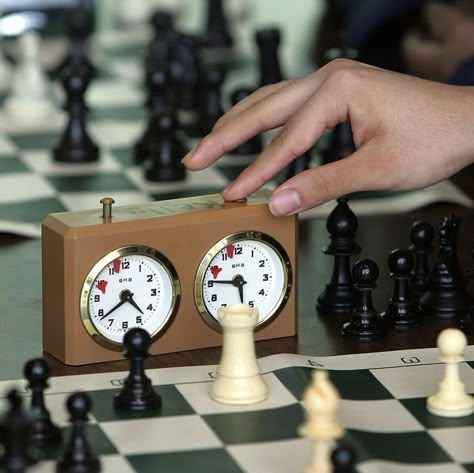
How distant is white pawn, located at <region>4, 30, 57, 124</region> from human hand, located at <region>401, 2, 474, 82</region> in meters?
0.86

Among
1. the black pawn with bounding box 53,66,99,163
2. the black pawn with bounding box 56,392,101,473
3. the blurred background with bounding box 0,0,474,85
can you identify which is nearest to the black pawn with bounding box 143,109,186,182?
the black pawn with bounding box 53,66,99,163

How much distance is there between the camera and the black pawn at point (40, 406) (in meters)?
1.58

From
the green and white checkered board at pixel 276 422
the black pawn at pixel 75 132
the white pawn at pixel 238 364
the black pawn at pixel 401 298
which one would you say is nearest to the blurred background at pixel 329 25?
the black pawn at pixel 75 132

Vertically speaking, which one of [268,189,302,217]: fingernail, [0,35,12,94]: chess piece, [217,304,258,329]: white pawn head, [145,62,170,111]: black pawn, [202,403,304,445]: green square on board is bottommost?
[202,403,304,445]: green square on board

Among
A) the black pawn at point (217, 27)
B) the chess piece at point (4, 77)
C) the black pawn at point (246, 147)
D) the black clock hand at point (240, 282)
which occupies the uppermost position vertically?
the black pawn at point (217, 27)

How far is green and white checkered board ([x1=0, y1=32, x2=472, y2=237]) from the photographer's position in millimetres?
2574

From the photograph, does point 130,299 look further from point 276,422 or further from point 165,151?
point 165,151

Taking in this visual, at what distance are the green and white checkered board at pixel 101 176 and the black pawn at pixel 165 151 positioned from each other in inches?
0.8

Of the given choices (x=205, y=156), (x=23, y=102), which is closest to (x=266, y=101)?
(x=205, y=156)

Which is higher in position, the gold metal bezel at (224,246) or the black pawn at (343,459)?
the gold metal bezel at (224,246)

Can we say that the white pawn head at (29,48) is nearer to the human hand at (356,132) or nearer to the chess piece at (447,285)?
the human hand at (356,132)

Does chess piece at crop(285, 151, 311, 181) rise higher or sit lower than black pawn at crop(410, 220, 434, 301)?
higher

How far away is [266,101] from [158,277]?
1.12 ft

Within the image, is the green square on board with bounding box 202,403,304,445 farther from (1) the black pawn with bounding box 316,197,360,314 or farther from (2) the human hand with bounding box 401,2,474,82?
(2) the human hand with bounding box 401,2,474,82
